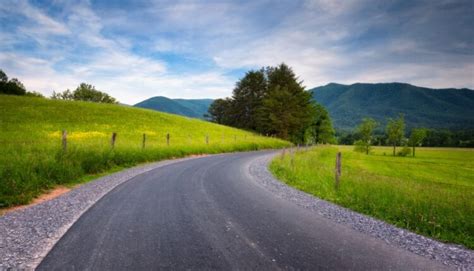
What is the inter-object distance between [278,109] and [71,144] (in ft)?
142

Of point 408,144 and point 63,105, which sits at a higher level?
point 63,105

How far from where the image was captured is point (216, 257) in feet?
14.4

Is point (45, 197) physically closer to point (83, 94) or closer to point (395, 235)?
point (395, 235)

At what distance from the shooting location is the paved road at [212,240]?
4.24m

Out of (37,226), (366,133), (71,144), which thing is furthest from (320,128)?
(37,226)

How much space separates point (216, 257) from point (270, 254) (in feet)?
3.05

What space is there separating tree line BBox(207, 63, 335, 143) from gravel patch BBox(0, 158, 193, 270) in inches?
1837

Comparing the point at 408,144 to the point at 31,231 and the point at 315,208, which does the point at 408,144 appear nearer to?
the point at 315,208

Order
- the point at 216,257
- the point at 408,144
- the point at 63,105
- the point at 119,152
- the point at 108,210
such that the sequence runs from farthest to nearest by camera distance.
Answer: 1. the point at 408,144
2. the point at 63,105
3. the point at 119,152
4. the point at 108,210
5. the point at 216,257

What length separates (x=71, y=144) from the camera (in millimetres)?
15398

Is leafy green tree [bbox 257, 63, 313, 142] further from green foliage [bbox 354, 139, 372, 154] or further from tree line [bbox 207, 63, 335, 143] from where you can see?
green foliage [bbox 354, 139, 372, 154]

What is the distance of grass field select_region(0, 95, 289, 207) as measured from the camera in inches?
371

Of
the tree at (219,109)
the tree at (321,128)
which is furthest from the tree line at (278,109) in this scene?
the tree at (219,109)

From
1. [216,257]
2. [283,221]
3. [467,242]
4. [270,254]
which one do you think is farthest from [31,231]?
[467,242]
